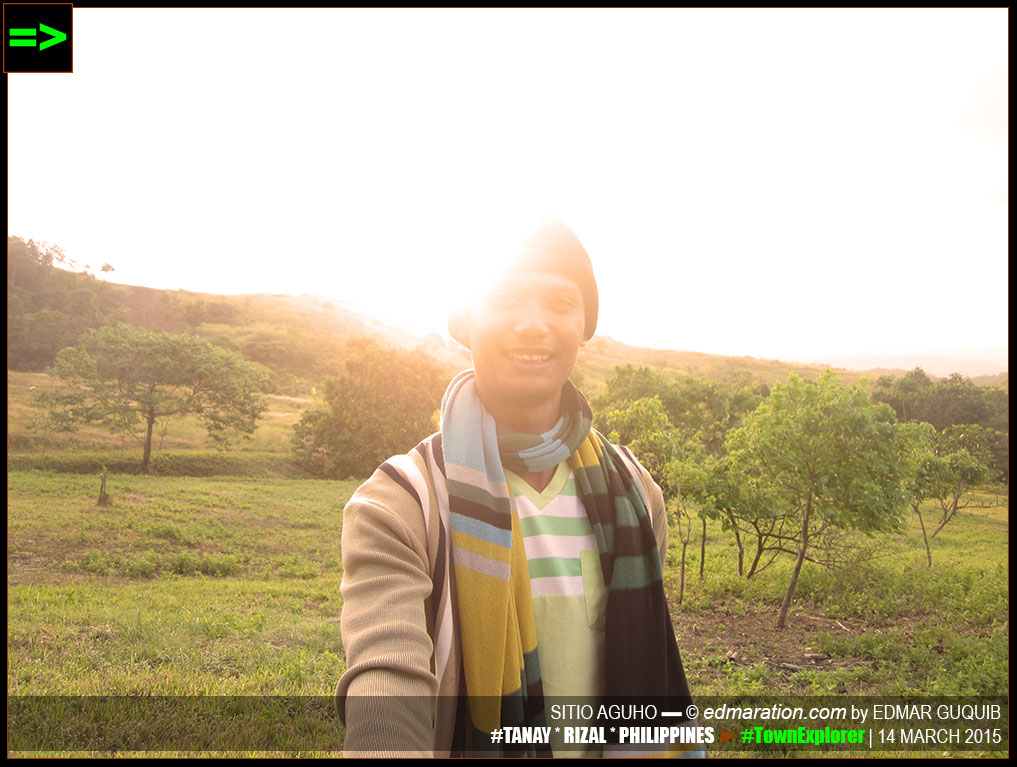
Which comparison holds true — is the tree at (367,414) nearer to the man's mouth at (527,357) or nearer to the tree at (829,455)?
the tree at (829,455)

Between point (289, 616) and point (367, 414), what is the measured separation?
22809mm

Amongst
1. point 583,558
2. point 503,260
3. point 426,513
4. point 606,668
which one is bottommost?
point 606,668

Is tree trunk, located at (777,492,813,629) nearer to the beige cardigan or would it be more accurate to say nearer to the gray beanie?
the gray beanie

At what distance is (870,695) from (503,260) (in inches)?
288

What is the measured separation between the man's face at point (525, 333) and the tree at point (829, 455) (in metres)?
7.84

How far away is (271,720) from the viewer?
5.03 metres

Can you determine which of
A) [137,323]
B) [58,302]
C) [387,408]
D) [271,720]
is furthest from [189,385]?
[137,323]

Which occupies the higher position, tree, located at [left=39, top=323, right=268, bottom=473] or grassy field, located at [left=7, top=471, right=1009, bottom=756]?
tree, located at [left=39, top=323, right=268, bottom=473]

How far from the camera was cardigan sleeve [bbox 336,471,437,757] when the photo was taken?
3.88 feet

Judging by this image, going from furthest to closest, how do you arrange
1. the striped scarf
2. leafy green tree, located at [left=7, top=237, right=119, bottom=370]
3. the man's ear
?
leafy green tree, located at [left=7, top=237, right=119, bottom=370] → the man's ear → the striped scarf

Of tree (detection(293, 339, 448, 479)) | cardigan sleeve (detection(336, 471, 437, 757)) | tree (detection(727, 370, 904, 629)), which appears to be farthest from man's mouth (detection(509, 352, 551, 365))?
tree (detection(293, 339, 448, 479))

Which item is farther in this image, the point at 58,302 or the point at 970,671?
the point at 58,302

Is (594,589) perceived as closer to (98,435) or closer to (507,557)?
(507,557)

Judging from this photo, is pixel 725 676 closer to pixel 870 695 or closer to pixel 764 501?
pixel 870 695
